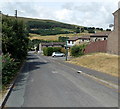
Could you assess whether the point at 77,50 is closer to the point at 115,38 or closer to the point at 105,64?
the point at 115,38

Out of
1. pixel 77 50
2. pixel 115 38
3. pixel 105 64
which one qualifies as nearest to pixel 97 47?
pixel 77 50

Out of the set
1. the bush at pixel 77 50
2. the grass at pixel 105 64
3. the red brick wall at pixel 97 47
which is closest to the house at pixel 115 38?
the grass at pixel 105 64

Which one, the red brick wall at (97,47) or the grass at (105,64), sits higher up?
the red brick wall at (97,47)

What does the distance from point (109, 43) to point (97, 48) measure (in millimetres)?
6044

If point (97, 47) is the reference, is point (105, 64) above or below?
below

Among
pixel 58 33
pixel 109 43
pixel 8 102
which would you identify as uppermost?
pixel 58 33

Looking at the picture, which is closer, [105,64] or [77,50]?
[105,64]

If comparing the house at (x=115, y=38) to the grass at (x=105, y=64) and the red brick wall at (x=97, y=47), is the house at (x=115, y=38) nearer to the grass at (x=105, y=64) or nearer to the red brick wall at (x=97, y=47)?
the grass at (x=105, y=64)

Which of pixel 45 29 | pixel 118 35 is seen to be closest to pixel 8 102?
pixel 118 35

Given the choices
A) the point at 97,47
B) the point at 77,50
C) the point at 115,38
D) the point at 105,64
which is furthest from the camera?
the point at 77,50

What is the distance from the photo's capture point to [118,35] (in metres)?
34.4

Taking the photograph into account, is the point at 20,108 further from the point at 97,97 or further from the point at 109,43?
the point at 109,43

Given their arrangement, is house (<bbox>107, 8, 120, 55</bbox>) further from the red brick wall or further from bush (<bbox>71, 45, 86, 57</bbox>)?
bush (<bbox>71, 45, 86, 57</bbox>)

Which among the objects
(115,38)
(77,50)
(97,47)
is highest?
(115,38)
